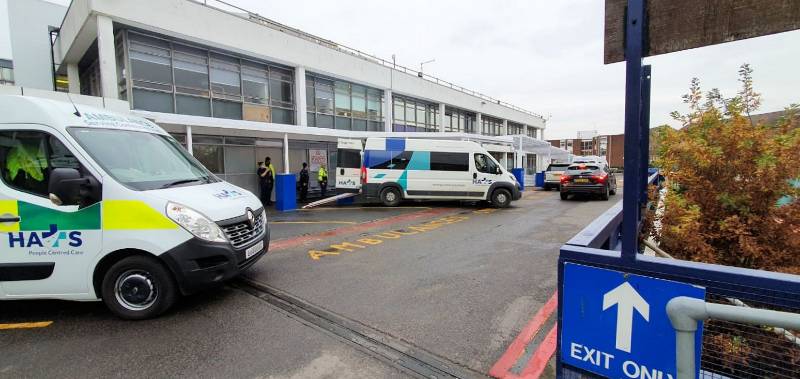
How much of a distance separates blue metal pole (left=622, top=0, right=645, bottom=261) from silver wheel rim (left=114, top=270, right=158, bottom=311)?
426 centimetres

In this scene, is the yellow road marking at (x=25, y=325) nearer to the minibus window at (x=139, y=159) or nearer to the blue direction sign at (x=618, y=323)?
the minibus window at (x=139, y=159)

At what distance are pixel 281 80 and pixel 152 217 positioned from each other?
47.0ft

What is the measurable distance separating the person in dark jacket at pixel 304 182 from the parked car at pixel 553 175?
13.7 metres

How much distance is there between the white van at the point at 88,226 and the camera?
3.72 m

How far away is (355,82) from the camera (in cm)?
2003

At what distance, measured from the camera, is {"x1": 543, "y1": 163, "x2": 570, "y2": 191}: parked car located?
70.2ft

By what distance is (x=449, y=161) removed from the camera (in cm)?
1352

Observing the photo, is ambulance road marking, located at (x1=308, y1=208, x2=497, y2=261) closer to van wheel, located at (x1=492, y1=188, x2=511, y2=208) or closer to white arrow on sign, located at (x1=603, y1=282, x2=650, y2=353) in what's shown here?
van wheel, located at (x1=492, y1=188, x2=511, y2=208)

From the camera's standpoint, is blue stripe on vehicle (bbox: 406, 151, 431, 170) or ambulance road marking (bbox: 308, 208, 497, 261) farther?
blue stripe on vehicle (bbox: 406, 151, 431, 170)

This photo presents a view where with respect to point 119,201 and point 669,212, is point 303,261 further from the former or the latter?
point 669,212

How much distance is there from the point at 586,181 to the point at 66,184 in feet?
52.8

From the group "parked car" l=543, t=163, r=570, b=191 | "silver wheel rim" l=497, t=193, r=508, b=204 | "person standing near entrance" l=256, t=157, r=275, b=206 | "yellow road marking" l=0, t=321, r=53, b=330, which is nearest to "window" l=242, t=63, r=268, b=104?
"person standing near entrance" l=256, t=157, r=275, b=206

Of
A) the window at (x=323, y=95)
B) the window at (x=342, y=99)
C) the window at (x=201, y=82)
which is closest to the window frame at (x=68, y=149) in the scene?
the window at (x=201, y=82)

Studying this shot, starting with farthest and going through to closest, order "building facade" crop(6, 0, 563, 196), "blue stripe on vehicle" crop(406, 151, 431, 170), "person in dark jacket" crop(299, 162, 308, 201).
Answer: "person in dark jacket" crop(299, 162, 308, 201)
"blue stripe on vehicle" crop(406, 151, 431, 170)
"building facade" crop(6, 0, 563, 196)
